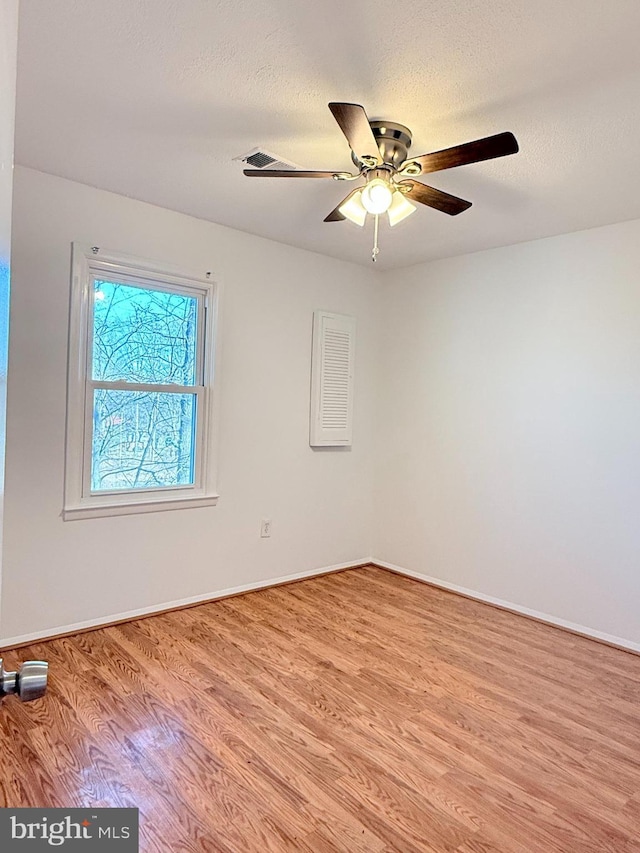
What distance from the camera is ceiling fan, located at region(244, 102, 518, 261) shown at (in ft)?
5.88

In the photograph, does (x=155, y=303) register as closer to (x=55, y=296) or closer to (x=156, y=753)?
(x=55, y=296)

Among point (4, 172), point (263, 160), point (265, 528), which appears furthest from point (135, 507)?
point (4, 172)

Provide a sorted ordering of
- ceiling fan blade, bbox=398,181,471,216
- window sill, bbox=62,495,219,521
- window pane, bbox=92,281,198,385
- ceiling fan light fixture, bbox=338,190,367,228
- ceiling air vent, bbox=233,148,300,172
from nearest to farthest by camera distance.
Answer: ceiling fan blade, bbox=398,181,471,216 → ceiling fan light fixture, bbox=338,190,367,228 → ceiling air vent, bbox=233,148,300,172 → window sill, bbox=62,495,219,521 → window pane, bbox=92,281,198,385

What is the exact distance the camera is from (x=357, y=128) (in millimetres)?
1808

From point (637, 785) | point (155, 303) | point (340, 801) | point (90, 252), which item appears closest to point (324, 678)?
point (340, 801)

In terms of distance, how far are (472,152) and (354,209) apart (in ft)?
2.16

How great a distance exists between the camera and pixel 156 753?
1.98 metres

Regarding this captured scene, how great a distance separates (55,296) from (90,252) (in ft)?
1.07

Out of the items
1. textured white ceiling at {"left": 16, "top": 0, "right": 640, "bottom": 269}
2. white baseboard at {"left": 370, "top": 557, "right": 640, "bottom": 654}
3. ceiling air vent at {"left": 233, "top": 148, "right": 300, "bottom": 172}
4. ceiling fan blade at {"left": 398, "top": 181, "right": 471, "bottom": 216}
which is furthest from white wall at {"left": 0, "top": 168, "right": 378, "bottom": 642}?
ceiling fan blade at {"left": 398, "top": 181, "right": 471, "bottom": 216}

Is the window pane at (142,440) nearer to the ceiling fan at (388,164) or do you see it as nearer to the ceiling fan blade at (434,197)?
the ceiling fan at (388,164)

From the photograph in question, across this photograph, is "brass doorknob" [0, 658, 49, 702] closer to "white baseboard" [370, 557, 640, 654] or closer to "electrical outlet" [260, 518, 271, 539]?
"electrical outlet" [260, 518, 271, 539]

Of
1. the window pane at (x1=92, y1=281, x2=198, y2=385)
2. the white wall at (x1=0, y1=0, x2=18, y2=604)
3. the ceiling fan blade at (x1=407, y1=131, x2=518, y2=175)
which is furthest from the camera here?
the window pane at (x1=92, y1=281, x2=198, y2=385)

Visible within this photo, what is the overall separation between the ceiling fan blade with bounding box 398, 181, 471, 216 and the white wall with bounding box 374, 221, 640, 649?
1415 millimetres

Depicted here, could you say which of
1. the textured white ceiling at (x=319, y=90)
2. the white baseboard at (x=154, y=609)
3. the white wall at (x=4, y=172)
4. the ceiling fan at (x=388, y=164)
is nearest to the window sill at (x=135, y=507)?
the white baseboard at (x=154, y=609)
